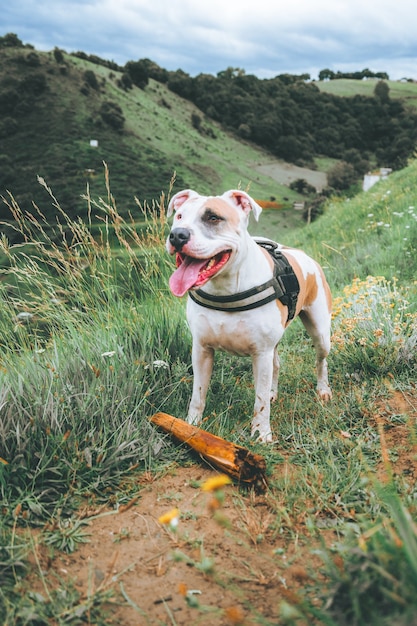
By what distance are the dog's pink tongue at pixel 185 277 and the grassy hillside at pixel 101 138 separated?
37.9 metres

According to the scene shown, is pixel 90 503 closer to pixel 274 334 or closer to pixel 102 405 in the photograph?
pixel 102 405

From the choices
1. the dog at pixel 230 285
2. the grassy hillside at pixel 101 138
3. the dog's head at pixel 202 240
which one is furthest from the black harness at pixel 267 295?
the grassy hillside at pixel 101 138

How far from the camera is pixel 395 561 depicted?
1.45 metres

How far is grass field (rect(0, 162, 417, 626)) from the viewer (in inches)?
68.9

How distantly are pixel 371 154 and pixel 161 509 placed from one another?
2026 inches

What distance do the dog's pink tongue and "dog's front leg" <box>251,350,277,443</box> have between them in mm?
790

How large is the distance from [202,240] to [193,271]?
0.58 feet

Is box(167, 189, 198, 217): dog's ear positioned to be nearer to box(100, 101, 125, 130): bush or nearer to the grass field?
the grass field

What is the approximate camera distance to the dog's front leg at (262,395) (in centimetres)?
315

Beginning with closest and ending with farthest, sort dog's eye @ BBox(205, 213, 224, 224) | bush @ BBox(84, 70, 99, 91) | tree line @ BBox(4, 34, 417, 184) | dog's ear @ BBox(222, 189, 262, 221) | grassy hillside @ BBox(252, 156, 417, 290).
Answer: dog's eye @ BBox(205, 213, 224, 224) < dog's ear @ BBox(222, 189, 262, 221) < grassy hillside @ BBox(252, 156, 417, 290) < tree line @ BBox(4, 34, 417, 184) < bush @ BBox(84, 70, 99, 91)

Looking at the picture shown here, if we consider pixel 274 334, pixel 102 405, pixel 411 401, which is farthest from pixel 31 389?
pixel 411 401

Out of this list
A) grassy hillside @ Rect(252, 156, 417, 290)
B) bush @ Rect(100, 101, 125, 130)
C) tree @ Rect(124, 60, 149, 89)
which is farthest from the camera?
Result: tree @ Rect(124, 60, 149, 89)

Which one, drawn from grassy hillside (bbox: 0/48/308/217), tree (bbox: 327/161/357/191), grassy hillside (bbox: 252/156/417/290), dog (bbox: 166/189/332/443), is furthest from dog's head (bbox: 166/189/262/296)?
tree (bbox: 327/161/357/191)

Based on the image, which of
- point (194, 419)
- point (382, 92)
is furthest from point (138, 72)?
point (194, 419)
